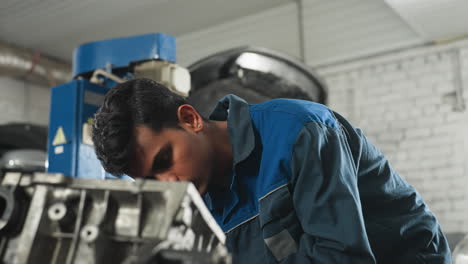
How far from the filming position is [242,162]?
3.83ft

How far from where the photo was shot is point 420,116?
424 centimetres

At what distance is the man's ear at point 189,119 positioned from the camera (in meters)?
1.23

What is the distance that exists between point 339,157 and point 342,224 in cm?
14

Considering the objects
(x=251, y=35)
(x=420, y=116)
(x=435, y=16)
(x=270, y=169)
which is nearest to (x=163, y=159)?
(x=270, y=169)

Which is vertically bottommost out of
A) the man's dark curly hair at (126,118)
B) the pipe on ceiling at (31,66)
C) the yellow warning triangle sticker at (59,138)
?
the man's dark curly hair at (126,118)

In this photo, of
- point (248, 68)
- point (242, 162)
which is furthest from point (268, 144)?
point (248, 68)

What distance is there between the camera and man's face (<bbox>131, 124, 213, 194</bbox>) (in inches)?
44.5

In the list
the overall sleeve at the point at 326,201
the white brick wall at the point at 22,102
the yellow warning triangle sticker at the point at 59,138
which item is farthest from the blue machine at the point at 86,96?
the white brick wall at the point at 22,102

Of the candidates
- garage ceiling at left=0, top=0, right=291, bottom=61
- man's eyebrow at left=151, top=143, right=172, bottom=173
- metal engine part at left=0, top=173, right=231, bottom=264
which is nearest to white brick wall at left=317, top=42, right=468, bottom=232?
garage ceiling at left=0, top=0, right=291, bottom=61

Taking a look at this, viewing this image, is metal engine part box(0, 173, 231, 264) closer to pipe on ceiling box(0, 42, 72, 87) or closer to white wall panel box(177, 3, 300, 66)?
white wall panel box(177, 3, 300, 66)

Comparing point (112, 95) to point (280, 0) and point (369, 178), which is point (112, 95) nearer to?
point (369, 178)

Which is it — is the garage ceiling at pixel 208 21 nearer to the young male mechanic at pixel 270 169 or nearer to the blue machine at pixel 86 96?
the blue machine at pixel 86 96

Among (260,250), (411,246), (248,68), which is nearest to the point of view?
(260,250)

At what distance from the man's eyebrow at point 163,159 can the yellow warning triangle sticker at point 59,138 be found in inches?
54.4
